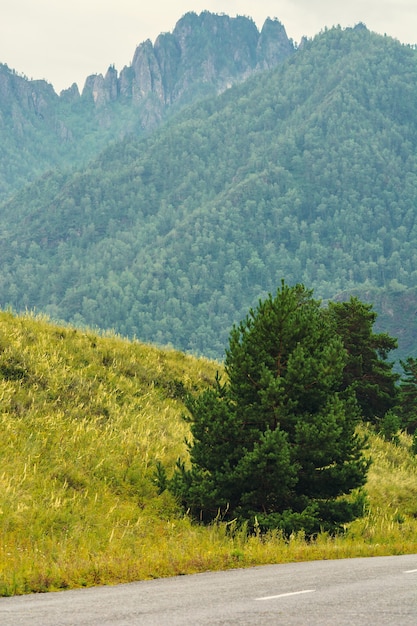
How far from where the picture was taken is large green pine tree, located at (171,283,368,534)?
16094mm

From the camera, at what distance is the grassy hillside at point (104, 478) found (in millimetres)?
12711

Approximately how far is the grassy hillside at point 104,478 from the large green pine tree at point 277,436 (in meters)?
0.66

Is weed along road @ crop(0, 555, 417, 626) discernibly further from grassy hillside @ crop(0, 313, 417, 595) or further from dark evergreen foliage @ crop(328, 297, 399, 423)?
dark evergreen foliage @ crop(328, 297, 399, 423)

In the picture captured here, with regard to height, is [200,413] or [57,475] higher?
[200,413]

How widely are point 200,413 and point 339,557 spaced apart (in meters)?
4.17

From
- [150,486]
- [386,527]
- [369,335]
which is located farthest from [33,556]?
[369,335]

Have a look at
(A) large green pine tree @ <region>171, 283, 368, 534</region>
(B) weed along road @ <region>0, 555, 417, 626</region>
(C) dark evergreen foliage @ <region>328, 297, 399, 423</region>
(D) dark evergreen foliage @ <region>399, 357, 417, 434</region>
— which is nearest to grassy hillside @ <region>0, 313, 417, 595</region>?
(A) large green pine tree @ <region>171, 283, 368, 534</region>

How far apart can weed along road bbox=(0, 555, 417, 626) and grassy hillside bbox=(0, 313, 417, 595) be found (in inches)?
49.2

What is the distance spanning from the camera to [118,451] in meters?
20.7

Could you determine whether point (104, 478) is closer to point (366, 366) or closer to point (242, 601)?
point (242, 601)

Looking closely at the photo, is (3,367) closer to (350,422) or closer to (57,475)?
(57,475)

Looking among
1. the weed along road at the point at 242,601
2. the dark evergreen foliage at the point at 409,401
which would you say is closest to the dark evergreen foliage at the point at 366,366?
the dark evergreen foliage at the point at 409,401

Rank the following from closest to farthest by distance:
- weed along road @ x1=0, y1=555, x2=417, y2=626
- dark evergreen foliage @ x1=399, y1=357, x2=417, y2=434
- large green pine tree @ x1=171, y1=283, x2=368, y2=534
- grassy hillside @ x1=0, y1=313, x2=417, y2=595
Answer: weed along road @ x1=0, y1=555, x2=417, y2=626 → grassy hillside @ x1=0, y1=313, x2=417, y2=595 → large green pine tree @ x1=171, y1=283, x2=368, y2=534 → dark evergreen foliage @ x1=399, y1=357, x2=417, y2=434

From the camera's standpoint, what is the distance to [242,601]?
8.66m
